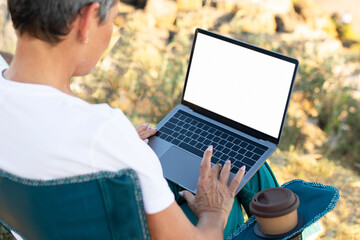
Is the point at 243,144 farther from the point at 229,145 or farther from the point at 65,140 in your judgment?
the point at 65,140

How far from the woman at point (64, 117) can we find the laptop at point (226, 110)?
1.83 feet

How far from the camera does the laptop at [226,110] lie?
68.9 inches

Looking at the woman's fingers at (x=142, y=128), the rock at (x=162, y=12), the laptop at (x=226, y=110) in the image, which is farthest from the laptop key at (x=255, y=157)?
the rock at (x=162, y=12)

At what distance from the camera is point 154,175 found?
1.10 meters

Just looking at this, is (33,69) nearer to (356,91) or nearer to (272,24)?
(356,91)

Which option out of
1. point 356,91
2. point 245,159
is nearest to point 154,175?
point 245,159

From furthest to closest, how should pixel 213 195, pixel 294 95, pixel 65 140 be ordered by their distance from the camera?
pixel 294 95
pixel 213 195
pixel 65 140

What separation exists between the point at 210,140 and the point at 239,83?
251mm

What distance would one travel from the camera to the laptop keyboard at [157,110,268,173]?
175 centimetres

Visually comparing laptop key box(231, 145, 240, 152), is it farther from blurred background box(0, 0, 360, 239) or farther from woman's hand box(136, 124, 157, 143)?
blurred background box(0, 0, 360, 239)

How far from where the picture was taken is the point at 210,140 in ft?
6.10

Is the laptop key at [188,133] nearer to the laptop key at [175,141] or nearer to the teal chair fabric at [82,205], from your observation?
the laptop key at [175,141]

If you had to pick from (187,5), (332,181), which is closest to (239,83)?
(332,181)

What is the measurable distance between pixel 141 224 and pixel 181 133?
2.73 ft
